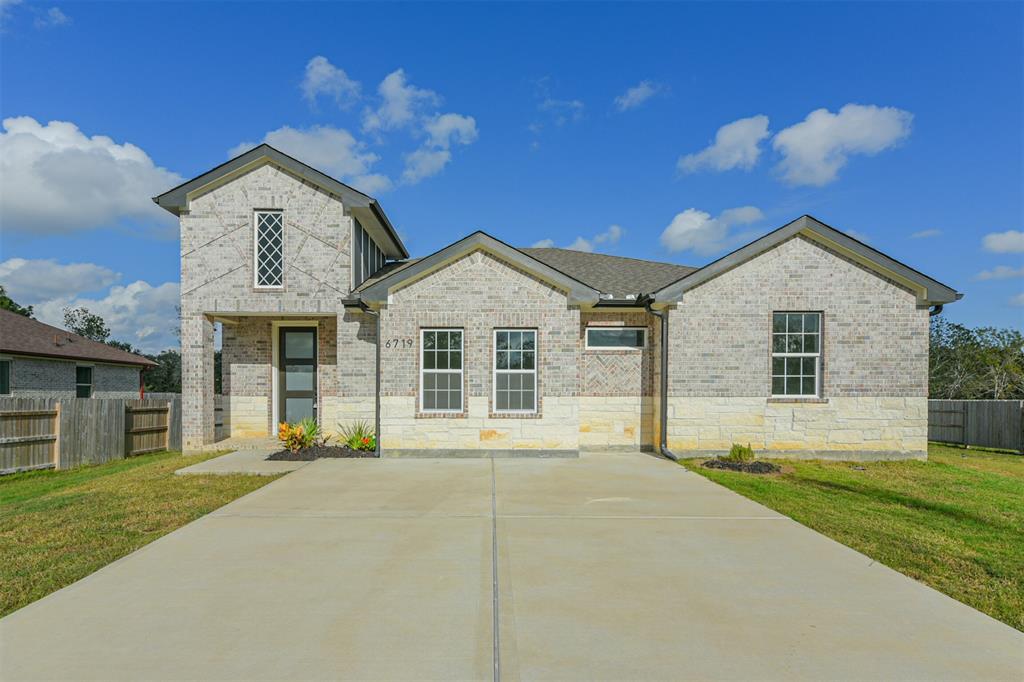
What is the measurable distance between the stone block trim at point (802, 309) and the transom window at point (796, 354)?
0.17 meters

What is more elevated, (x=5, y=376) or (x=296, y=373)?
(x=296, y=373)

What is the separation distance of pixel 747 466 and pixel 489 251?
694 cm

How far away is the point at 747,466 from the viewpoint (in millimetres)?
10734

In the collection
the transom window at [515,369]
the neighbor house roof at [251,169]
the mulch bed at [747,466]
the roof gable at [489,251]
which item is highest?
the neighbor house roof at [251,169]

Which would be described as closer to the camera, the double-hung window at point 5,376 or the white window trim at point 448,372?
the white window trim at point 448,372

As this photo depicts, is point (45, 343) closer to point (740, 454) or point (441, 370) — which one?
point (441, 370)

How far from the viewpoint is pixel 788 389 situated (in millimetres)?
12188

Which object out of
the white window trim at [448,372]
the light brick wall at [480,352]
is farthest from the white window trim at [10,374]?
the white window trim at [448,372]

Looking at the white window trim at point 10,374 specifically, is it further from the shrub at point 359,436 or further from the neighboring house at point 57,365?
the shrub at point 359,436

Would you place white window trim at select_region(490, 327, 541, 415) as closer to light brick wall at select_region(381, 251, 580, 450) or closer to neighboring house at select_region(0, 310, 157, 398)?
light brick wall at select_region(381, 251, 580, 450)

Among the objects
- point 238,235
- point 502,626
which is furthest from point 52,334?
point 502,626

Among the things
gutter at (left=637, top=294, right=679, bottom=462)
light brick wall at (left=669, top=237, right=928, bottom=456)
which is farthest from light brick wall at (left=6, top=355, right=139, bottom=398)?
light brick wall at (left=669, top=237, right=928, bottom=456)

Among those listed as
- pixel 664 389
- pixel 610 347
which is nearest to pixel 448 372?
pixel 610 347

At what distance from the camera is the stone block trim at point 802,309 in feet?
39.5
